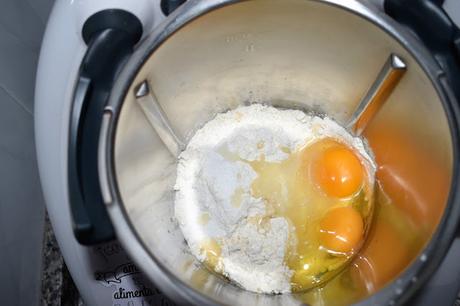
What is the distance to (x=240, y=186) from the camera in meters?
0.74

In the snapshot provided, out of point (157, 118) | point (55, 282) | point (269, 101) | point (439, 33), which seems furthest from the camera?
point (55, 282)

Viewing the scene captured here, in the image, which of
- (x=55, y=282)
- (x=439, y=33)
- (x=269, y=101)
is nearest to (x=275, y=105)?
(x=269, y=101)

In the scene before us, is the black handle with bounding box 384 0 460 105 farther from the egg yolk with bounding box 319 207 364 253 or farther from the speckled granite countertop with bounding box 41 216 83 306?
the speckled granite countertop with bounding box 41 216 83 306

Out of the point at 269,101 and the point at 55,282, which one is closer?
the point at 269,101

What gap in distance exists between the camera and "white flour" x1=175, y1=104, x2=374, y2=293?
0.70m

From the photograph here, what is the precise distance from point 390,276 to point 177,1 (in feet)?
1.34

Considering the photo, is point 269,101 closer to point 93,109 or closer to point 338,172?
point 338,172

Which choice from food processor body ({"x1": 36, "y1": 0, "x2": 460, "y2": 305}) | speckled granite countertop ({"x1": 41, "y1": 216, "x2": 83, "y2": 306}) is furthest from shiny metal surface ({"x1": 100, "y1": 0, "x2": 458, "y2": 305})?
speckled granite countertop ({"x1": 41, "y1": 216, "x2": 83, "y2": 306})

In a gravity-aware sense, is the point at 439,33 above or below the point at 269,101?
above

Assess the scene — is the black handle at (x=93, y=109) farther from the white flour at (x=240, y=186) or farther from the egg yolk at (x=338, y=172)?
the egg yolk at (x=338, y=172)

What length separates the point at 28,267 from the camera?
1064 mm

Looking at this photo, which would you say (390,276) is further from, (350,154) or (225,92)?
(225,92)

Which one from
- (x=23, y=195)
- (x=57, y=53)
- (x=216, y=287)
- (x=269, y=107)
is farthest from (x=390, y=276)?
(x=23, y=195)

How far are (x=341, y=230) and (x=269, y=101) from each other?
22 cm
